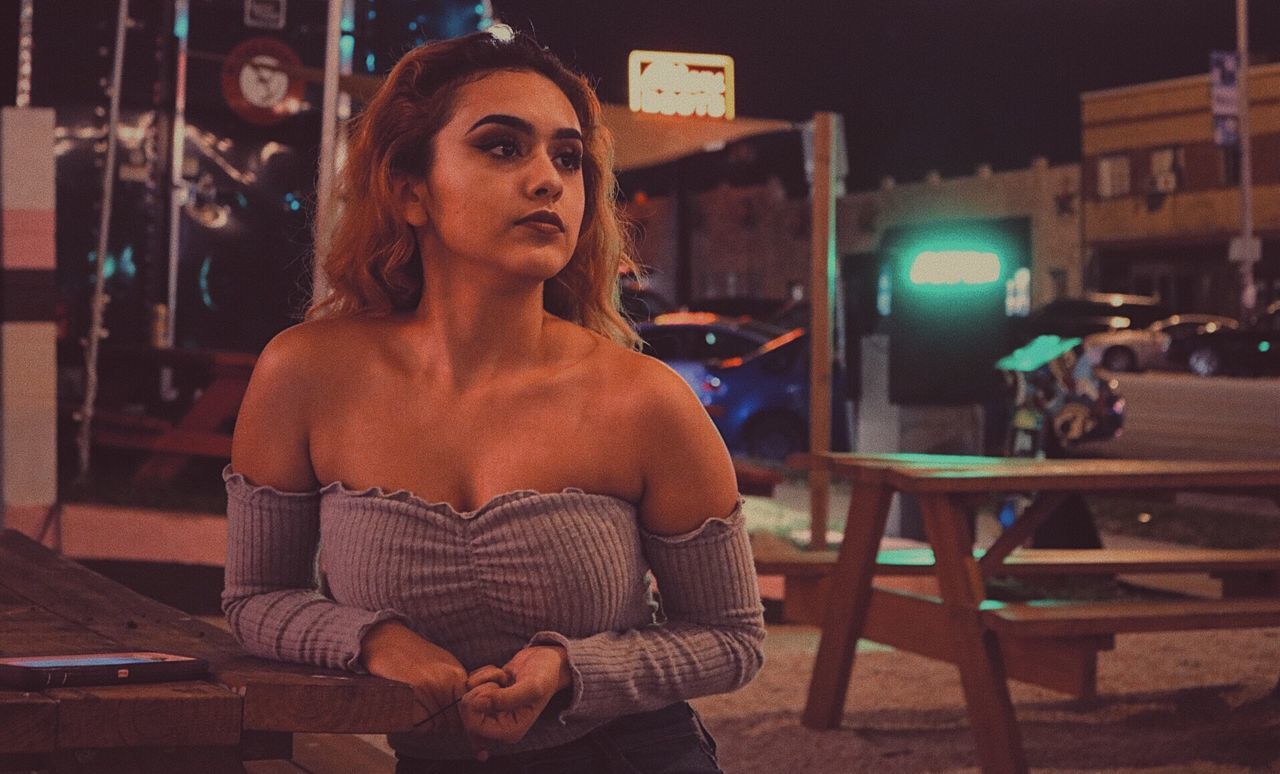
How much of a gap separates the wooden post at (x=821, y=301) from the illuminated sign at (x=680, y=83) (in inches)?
63.9

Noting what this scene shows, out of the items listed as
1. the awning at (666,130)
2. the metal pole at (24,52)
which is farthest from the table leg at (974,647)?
the metal pole at (24,52)

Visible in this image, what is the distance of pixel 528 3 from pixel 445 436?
871cm

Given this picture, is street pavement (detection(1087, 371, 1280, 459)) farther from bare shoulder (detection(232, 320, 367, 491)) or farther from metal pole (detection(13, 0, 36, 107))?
bare shoulder (detection(232, 320, 367, 491))

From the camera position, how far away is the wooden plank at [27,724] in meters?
1.78

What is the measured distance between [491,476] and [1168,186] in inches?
1837

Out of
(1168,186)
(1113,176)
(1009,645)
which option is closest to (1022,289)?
(1113,176)

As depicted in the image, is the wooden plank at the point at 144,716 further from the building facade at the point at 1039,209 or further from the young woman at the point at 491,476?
the building facade at the point at 1039,209

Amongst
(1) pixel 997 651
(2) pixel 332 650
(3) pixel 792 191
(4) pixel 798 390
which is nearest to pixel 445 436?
(2) pixel 332 650

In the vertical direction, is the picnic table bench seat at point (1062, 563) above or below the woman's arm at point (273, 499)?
below

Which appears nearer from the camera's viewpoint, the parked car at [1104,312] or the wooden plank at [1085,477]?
the wooden plank at [1085,477]

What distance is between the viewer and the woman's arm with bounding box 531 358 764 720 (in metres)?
2.08

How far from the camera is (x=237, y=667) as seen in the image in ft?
6.64

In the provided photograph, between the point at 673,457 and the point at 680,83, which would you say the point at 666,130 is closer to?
the point at 680,83

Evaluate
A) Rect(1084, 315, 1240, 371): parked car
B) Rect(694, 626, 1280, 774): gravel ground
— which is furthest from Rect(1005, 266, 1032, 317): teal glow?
Rect(694, 626, 1280, 774): gravel ground
